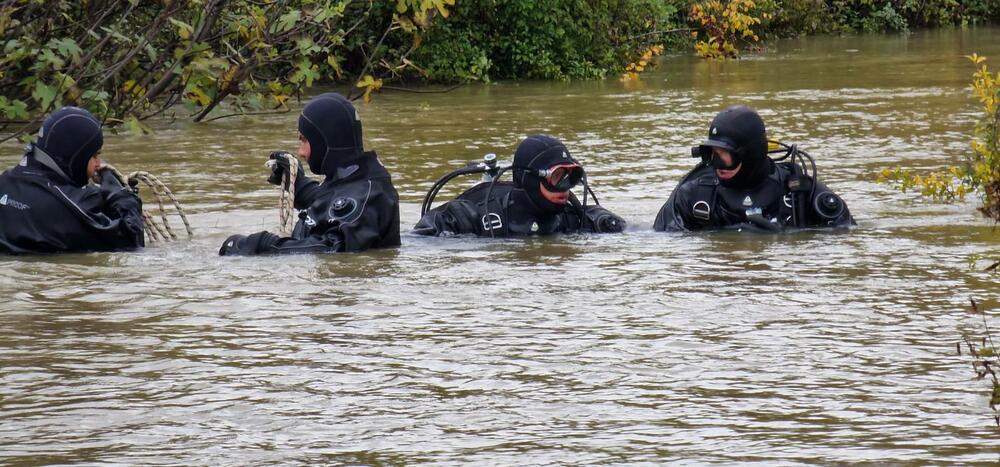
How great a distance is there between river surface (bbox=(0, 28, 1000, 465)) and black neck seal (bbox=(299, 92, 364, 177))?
596 millimetres

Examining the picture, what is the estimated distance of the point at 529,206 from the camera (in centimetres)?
1059

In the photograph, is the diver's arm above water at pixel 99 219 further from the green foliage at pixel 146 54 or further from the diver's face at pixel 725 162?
the diver's face at pixel 725 162

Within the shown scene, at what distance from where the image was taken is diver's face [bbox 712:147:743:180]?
10.3m

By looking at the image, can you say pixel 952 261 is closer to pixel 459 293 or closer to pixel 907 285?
pixel 907 285

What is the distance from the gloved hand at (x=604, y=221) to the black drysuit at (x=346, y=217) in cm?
147

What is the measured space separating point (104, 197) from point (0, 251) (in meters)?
0.70

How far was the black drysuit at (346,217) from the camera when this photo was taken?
9625 millimetres

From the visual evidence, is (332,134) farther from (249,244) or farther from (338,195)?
(249,244)

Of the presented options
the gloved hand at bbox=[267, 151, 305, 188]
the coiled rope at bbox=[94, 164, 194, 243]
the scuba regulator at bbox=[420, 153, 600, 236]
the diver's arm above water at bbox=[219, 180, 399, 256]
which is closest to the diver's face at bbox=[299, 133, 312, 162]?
the gloved hand at bbox=[267, 151, 305, 188]

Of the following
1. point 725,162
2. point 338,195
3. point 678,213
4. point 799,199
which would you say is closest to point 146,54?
point 338,195

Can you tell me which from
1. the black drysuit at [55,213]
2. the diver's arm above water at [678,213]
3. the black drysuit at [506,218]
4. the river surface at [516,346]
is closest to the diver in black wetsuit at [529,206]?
the black drysuit at [506,218]

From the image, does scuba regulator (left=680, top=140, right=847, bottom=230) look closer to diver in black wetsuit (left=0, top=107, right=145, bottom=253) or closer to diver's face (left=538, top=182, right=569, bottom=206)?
diver's face (left=538, top=182, right=569, bottom=206)

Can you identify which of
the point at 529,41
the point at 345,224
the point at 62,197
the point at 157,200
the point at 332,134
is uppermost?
the point at 529,41

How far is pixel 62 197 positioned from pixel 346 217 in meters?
1.71
